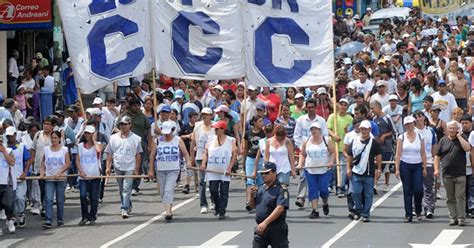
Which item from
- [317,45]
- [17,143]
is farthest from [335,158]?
[17,143]

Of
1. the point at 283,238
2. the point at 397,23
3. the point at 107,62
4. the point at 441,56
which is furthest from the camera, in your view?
the point at 397,23

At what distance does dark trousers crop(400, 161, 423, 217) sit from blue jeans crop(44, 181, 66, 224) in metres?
5.18

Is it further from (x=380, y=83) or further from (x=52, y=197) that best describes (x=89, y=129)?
(x=380, y=83)

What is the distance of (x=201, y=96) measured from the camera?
92.2ft

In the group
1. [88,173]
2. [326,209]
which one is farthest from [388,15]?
[88,173]

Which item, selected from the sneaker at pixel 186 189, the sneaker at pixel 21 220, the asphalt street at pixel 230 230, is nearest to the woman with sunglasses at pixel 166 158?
the asphalt street at pixel 230 230

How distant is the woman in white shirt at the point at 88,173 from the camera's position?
2069cm

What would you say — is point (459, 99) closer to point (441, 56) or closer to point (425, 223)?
point (441, 56)

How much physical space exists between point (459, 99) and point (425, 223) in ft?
25.8

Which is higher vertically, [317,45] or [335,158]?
[317,45]

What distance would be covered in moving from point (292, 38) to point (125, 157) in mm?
3398

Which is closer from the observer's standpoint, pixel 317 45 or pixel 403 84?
pixel 317 45

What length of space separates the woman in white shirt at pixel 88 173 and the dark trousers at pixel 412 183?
184 inches

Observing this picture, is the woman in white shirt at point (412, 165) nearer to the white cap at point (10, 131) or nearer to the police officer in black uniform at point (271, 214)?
the police officer in black uniform at point (271, 214)
